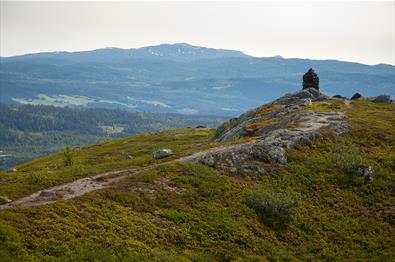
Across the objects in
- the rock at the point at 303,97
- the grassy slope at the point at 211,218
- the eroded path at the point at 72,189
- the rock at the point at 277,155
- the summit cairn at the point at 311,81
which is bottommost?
the grassy slope at the point at 211,218

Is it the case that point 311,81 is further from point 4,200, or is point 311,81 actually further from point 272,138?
point 4,200

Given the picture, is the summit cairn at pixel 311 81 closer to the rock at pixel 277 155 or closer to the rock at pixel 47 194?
the rock at pixel 277 155

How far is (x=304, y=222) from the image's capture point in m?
45.0

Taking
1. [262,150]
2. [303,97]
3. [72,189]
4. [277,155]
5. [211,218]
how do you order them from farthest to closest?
1. [303,97]
2. [262,150]
3. [277,155]
4. [72,189]
5. [211,218]

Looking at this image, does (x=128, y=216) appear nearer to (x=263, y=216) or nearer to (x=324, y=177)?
(x=263, y=216)

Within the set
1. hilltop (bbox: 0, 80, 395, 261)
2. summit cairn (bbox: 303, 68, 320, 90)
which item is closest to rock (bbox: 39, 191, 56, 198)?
hilltop (bbox: 0, 80, 395, 261)

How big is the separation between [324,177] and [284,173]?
507 cm

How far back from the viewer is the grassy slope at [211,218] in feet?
108

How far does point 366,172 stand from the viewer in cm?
5406

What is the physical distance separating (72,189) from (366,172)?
3569cm

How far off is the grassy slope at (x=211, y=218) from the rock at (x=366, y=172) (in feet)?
2.38

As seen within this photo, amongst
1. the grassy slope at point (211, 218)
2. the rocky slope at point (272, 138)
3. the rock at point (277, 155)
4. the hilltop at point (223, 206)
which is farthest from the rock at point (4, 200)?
the rock at point (277, 155)

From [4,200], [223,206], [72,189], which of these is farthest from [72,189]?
[223,206]

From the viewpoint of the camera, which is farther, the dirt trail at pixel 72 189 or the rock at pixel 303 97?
the rock at pixel 303 97
